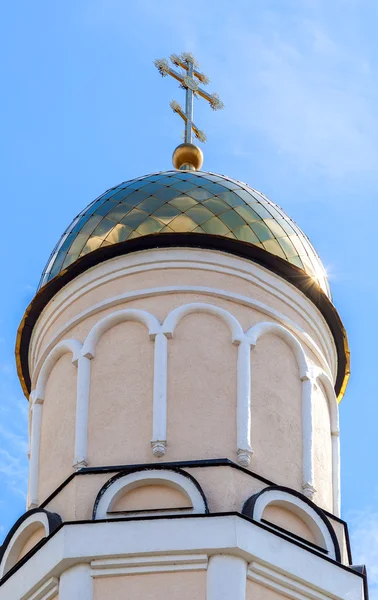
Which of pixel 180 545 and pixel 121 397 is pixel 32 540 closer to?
pixel 121 397

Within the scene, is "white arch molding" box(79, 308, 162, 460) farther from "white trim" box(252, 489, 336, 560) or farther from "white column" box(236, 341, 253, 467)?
"white trim" box(252, 489, 336, 560)

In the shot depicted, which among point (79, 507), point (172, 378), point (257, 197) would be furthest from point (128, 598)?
point (257, 197)

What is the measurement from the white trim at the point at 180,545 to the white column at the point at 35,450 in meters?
1.05

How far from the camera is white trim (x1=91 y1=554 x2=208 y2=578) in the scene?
12844 mm

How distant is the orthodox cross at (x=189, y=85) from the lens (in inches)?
691

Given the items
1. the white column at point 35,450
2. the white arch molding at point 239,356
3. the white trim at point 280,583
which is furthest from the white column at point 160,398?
the white trim at point 280,583

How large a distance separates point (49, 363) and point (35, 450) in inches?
32.3

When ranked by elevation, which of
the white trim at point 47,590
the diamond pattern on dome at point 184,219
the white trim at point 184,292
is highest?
the diamond pattern on dome at point 184,219

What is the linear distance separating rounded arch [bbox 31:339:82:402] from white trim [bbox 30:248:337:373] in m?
0.43

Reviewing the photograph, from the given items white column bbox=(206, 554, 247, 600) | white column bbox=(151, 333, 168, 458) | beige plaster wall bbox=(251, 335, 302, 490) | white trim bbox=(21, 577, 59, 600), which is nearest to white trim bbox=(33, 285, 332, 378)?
Result: beige plaster wall bbox=(251, 335, 302, 490)

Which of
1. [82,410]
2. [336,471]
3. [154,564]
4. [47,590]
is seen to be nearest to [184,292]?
[82,410]

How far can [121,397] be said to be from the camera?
46.6ft

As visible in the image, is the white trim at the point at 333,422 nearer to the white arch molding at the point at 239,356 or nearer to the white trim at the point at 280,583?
the white arch molding at the point at 239,356

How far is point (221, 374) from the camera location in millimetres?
14305
